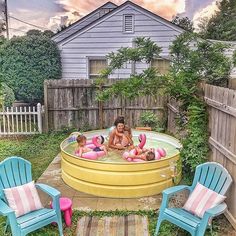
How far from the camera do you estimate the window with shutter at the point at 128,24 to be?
39.7 ft

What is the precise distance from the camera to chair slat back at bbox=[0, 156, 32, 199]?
4.37 m

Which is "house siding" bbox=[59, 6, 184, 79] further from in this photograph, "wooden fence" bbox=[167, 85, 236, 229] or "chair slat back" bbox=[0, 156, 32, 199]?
"chair slat back" bbox=[0, 156, 32, 199]

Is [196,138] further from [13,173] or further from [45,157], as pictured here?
[45,157]

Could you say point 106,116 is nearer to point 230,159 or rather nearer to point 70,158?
point 70,158

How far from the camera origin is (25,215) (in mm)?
4062

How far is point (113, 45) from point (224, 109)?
8571 millimetres

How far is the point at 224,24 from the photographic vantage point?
87.5 ft

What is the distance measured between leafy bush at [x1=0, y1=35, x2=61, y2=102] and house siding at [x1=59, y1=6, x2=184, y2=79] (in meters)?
0.64

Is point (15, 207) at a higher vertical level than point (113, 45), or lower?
lower

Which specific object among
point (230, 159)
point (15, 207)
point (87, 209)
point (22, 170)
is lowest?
point (87, 209)

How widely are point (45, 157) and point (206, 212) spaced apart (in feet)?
17.3

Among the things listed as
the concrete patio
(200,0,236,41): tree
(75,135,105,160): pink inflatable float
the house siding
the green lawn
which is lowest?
the concrete patio

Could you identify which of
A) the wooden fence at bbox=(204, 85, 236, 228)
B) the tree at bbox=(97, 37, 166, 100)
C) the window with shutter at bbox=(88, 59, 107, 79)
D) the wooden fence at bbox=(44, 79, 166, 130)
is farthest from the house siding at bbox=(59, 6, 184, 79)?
the wooden fence at bbox=(204, 85, 236, 228)

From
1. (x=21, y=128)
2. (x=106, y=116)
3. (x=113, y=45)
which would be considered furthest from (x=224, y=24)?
(x=21, y=128)
